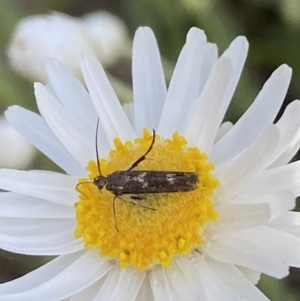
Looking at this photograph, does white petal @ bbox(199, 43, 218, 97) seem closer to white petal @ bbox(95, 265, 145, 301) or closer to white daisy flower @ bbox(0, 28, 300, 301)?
white daisy flower @ bbox(0, 28, 300, 301)

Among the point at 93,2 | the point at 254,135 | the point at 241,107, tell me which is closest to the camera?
the point at 254,135

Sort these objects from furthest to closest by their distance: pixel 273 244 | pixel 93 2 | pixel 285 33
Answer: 1. pixel 93 2
2. pixel 285 33
3. pixel 273 244

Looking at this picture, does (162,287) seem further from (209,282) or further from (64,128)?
(64,128)

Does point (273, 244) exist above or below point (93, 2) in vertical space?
below

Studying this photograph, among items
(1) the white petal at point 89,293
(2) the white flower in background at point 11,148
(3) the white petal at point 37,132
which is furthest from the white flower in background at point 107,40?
(1) the white petal at point 89,293

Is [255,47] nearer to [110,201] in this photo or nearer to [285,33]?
[285,33]

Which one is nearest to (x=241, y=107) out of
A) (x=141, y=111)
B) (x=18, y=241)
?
(x=141, y=111)

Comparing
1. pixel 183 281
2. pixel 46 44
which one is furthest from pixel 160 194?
pixel 46 44

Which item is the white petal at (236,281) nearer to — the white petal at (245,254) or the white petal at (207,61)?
the white petal at (245,254)
